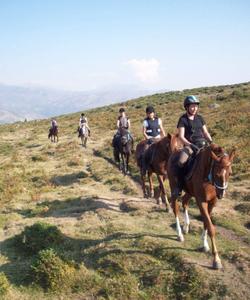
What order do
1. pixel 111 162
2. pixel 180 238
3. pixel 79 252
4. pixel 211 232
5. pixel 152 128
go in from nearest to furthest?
pixel 211 232 → pixel 180 238 → pixel 79 252 → pixel 152 128 → pixel 111 162

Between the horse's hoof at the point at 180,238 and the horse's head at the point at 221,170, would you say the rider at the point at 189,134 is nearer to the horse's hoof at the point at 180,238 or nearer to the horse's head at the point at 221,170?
the horse's hoof at the point at 180,238

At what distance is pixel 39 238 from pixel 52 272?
2563mm

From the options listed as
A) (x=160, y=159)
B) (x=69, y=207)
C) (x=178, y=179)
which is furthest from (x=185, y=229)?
(x=69, y=207)

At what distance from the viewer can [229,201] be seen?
16375 millimetres

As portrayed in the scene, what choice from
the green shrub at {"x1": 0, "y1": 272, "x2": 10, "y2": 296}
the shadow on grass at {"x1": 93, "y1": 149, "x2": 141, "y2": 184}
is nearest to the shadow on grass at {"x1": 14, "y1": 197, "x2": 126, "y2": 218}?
the shadow on grass at {"x1": 93, "y1": 149, "x2": 141, "y2": 184}

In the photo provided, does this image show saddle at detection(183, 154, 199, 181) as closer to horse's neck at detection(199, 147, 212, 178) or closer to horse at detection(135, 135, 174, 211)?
horse's neck at detection(199, 147, 212, 178)

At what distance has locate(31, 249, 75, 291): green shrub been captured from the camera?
10.5m

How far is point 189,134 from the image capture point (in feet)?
38.0

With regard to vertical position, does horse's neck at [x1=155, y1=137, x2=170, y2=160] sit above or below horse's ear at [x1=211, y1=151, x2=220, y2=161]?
below

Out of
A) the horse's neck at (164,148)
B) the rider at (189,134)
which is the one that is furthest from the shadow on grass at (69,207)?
the rider at (189,134)

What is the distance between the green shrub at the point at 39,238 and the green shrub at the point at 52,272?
160cm

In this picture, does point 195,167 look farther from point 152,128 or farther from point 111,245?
point 152,128

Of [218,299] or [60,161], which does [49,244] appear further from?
[60,161]

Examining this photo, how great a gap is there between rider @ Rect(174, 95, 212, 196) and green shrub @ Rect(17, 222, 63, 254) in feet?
14.6
